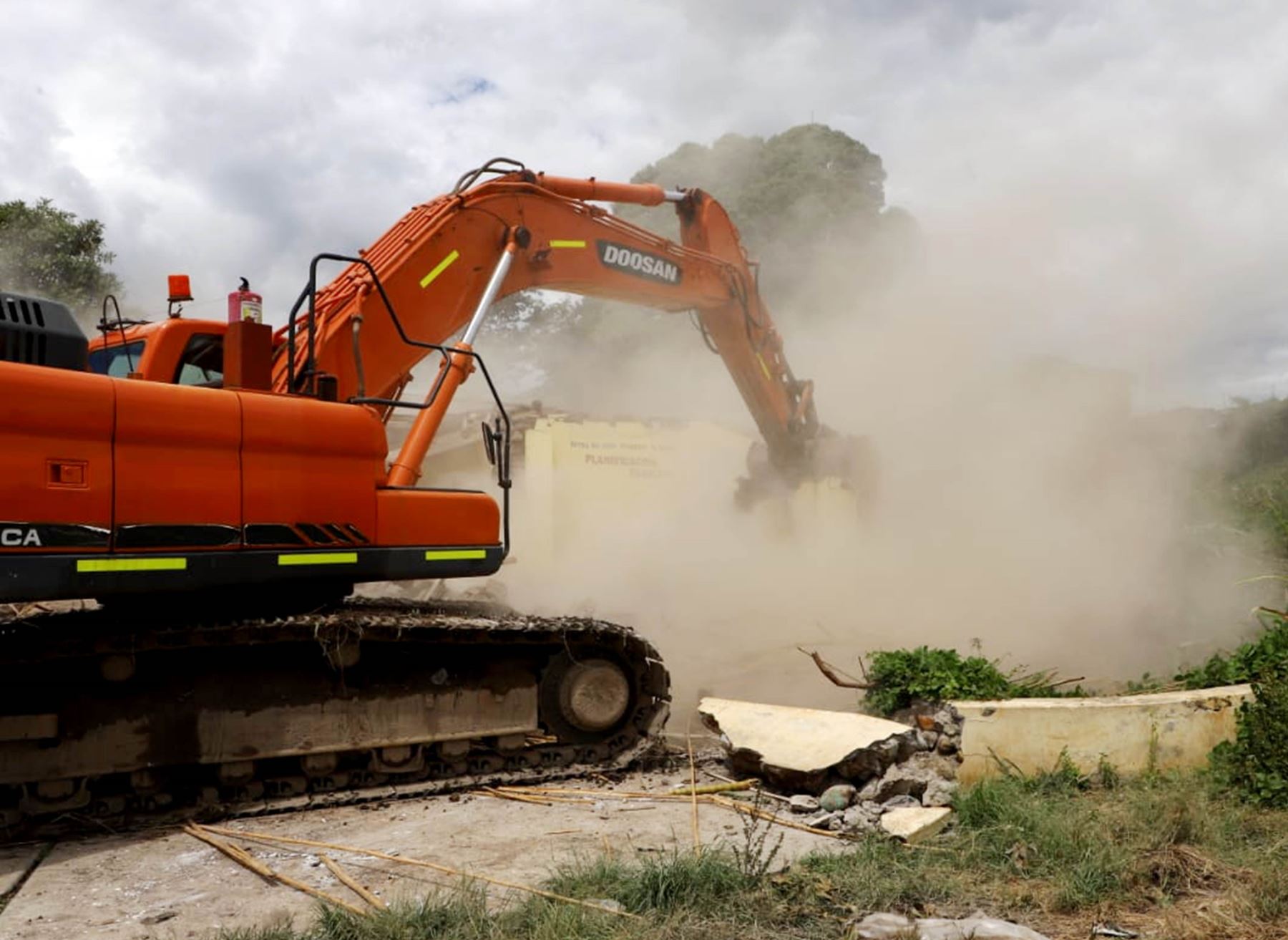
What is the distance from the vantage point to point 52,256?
19125 mm

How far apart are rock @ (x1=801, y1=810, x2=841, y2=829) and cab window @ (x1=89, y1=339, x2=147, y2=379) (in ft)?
14.5

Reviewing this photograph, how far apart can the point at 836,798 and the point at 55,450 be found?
3.96 m

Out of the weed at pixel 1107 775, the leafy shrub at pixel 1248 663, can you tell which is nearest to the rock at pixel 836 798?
the weed at pixel 1107 775

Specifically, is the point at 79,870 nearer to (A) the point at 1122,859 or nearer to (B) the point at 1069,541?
(A) the point at 1122,859

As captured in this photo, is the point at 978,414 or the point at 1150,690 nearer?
the point at 1150,690

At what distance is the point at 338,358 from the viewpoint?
653 cm

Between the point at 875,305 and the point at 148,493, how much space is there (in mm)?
19456

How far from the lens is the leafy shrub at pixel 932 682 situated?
Answer: 6293 millimetres

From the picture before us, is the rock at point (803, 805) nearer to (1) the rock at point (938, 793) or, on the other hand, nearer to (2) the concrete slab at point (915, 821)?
(2) the concrete slab at point (915, 821)

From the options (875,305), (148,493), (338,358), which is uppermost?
(875,305)

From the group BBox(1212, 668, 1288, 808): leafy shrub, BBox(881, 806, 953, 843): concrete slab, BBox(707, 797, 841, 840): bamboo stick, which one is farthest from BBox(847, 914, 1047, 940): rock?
BBox(1212, 668, 1288, 808): leafy shrub

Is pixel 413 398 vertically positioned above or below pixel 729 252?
below

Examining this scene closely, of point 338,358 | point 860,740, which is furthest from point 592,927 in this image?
point 338,358

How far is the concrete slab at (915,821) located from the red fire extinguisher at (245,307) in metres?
3.97
